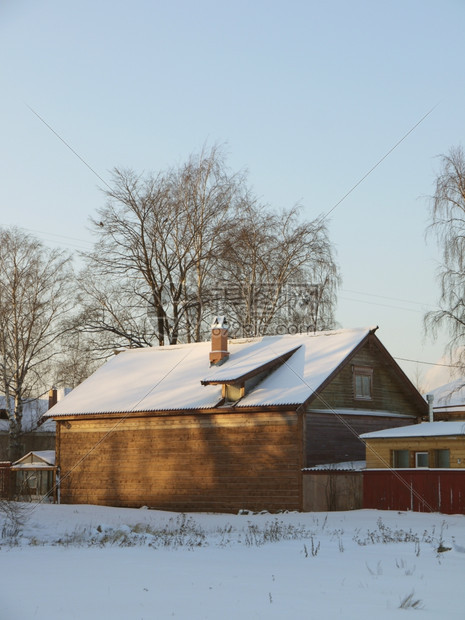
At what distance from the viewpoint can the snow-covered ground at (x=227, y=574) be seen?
10242 mm

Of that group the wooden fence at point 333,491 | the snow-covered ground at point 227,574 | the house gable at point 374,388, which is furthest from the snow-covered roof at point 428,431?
the snow-covered ground at point 227,574

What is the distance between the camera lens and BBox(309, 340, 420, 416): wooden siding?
36.1 m

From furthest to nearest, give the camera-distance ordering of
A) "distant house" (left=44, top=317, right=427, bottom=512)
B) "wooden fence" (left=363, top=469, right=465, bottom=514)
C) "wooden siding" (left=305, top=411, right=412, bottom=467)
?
"wooden siding" (left=305, top=411, right=412, bottom=467) < "distant house" (left=44, top=317, right=427, bottom=512) < "wooden fence" (left=363, top=469, right=465, bottom=514)

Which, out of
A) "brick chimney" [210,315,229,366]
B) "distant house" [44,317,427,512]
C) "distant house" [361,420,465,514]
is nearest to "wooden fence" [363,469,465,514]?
"distant house" [361,420,465,514]

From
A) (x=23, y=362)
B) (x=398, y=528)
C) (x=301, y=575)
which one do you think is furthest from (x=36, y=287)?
(x=301, y=575)

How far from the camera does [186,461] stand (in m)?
36.0

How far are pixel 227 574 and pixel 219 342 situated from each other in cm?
2585

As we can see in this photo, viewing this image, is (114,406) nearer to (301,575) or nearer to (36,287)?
(36,287)

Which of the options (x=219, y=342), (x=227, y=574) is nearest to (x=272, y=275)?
(x=219, y=342)

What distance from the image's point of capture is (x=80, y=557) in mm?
15930

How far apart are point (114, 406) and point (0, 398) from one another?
38034mm

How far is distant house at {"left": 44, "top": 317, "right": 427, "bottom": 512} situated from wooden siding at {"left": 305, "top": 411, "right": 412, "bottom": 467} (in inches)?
1.9

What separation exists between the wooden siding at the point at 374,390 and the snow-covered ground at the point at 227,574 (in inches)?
517

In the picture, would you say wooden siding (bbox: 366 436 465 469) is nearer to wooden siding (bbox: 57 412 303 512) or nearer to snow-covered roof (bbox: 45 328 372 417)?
wooden siding (bbox: 57 412 303 512)
